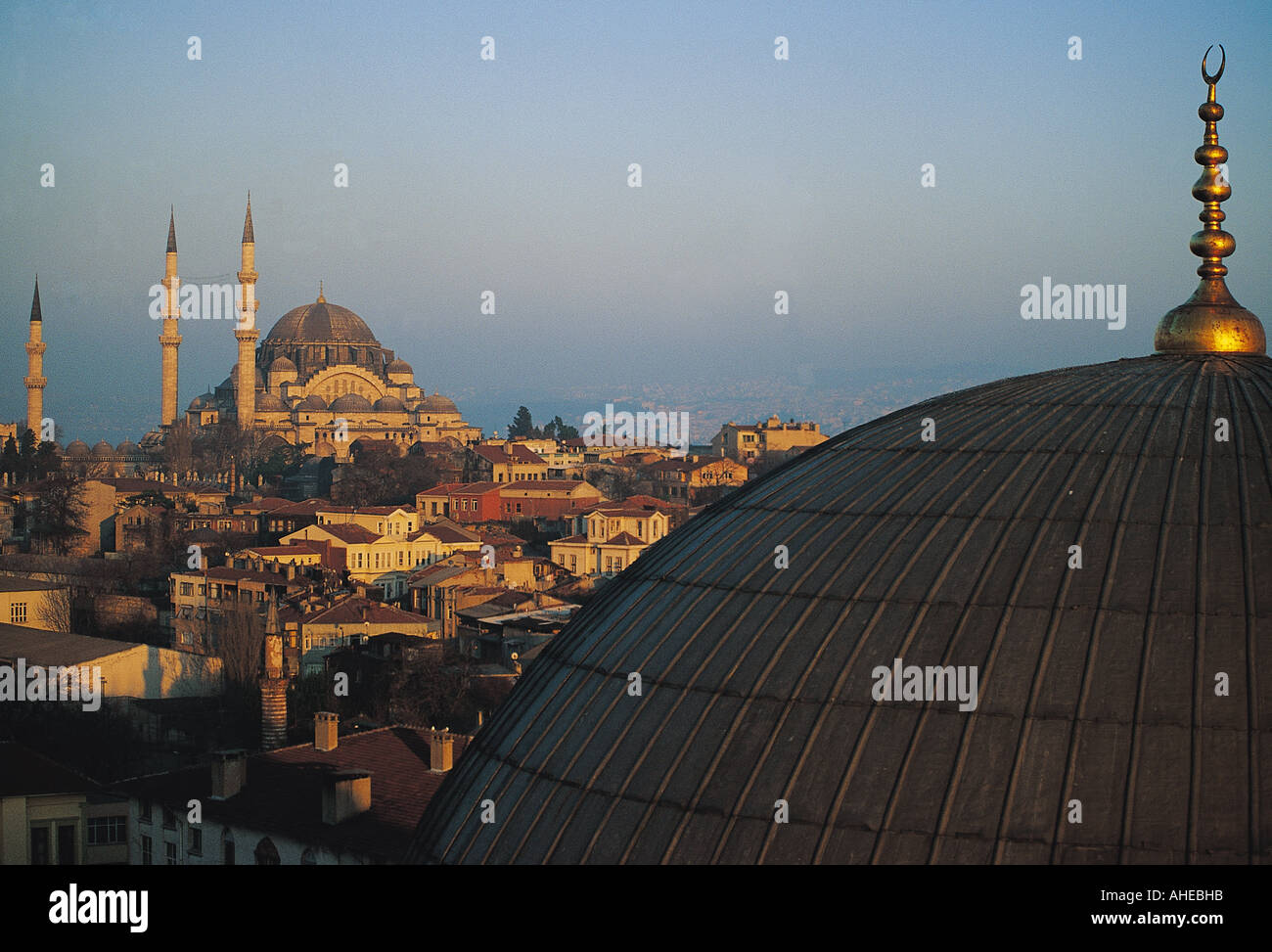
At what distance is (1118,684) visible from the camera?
546 cm

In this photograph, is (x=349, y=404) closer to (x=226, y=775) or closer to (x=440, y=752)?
(x=226, y=775)

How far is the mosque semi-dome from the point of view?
5.34m

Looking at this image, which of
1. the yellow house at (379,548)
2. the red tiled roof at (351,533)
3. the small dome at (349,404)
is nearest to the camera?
the yellow house at (379,548)

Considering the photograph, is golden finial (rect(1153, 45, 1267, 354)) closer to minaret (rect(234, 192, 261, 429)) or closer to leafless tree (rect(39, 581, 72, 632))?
leafless tree (rect(39, 581, 72, 632))

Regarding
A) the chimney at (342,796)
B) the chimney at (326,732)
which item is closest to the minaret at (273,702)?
the chimney at (326,732)

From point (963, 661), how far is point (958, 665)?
0.02m

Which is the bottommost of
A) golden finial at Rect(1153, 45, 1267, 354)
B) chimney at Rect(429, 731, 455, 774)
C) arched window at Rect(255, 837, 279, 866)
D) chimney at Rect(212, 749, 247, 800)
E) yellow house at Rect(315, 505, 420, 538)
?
arched window at Rect(255, 837, 279, 866)

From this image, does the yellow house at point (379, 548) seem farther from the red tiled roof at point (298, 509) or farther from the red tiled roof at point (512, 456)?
the red tiled roof at point (512, 456)

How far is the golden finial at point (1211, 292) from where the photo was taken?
23.5 feet

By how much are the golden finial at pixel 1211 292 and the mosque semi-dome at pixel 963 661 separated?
2cm

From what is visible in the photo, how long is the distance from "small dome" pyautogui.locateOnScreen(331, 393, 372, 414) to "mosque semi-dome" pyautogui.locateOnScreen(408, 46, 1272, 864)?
359 ft

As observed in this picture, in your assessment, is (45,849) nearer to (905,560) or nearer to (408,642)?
(408,642)

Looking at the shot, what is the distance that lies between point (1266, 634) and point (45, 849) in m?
22.4

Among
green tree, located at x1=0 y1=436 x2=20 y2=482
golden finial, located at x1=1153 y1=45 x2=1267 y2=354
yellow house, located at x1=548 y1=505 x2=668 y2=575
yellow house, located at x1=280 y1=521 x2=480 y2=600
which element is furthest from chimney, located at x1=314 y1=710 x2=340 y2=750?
green tree, located at x1=0 y1=436 x2=20 y2=482
